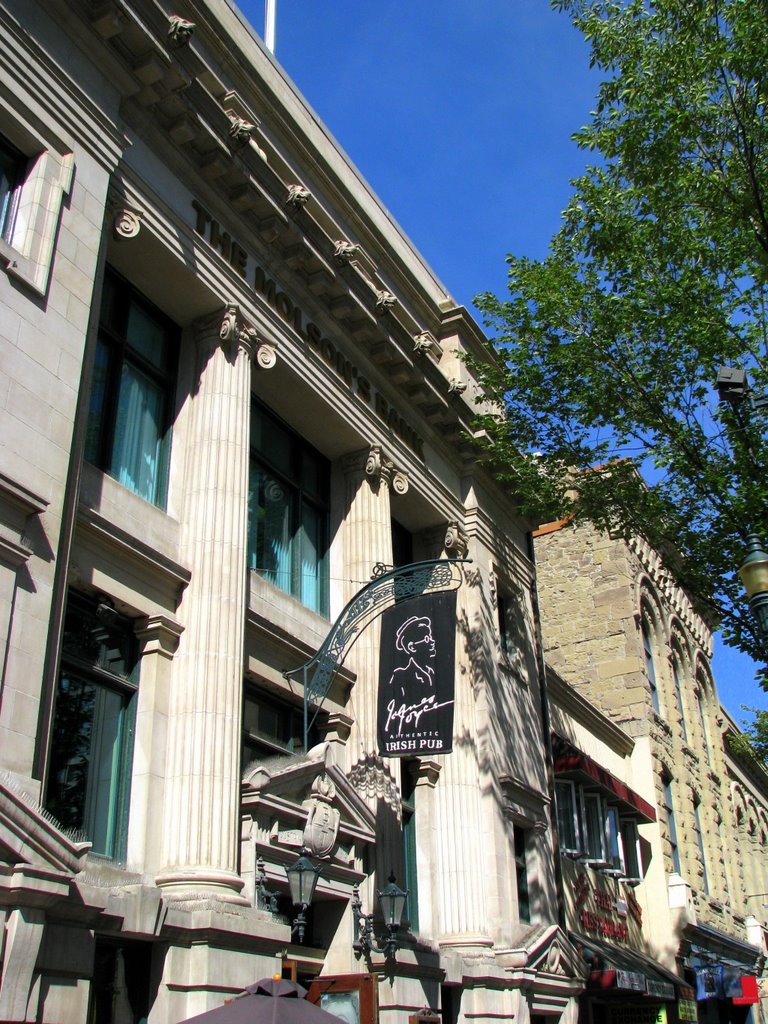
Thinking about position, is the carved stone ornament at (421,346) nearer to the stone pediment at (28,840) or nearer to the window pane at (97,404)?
the window pane at (97,404)

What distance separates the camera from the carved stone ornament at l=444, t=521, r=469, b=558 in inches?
845

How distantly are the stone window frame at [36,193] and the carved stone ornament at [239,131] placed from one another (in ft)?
11.9

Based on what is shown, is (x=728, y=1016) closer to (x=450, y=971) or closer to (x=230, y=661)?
(x=450, y=971)

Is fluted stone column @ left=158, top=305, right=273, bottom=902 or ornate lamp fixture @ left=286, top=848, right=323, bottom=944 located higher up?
fluted stone column @ left=158, top=305, right=273, bottom=902

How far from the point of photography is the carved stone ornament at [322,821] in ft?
45.6

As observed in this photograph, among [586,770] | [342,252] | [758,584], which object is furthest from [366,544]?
[586,770]

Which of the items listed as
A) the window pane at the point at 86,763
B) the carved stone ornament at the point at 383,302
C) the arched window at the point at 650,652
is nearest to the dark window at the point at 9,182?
the window pane at the point at 86,763

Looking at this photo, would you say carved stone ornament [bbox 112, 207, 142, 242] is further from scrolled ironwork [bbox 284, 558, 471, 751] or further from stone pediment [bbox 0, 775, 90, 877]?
→ stone pediment [bbox 0, 775, 90, 877]

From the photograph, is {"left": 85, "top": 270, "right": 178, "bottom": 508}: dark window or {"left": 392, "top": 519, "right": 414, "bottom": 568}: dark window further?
{"left": 392, "top": 519, "right": 414, "bottom": 568}: dark window

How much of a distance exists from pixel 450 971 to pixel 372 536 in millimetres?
7156

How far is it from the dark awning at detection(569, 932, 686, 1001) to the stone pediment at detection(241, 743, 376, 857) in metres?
9.43

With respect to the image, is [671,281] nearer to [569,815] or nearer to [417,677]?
[417,677]

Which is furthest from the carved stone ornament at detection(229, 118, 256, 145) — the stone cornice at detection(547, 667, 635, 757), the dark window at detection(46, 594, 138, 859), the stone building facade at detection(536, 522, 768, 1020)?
the stone building facade at detection(536, 522, 768, 1020)

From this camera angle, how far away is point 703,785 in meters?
36.8
